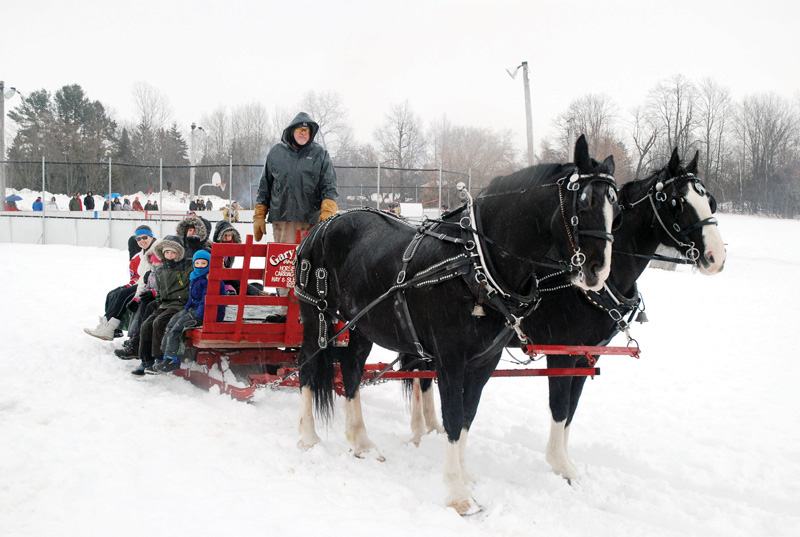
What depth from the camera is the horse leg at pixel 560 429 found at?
14.0ft

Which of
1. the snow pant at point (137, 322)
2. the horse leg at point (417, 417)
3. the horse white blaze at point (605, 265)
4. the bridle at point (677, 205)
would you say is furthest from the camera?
the snow pant at point (137, 322)

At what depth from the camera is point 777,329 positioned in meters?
9.81

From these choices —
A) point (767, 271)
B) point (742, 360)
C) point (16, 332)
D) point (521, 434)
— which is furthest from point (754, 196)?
point (16, 332)

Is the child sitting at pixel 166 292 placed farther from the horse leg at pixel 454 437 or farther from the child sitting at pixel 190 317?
the horse leg at pixel 454 437

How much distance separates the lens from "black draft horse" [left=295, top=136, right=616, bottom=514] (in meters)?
3.22

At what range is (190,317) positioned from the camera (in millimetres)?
5562

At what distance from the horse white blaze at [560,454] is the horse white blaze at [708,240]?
4.76 ft

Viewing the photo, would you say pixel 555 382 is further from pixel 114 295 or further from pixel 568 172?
pixel 114 295

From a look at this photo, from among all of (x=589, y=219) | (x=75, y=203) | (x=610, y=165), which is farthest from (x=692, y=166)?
(x=75, y=203)

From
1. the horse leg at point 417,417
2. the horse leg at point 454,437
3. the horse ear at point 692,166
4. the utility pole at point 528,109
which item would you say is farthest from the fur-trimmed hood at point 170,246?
the utility pole at point 528,109

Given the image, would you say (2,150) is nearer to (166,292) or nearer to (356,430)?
(166,292)

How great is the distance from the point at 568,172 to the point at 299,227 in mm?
3025

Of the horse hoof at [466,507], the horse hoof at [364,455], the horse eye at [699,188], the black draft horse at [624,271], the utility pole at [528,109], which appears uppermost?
the utility pole at [528,109]

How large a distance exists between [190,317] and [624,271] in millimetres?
3711
